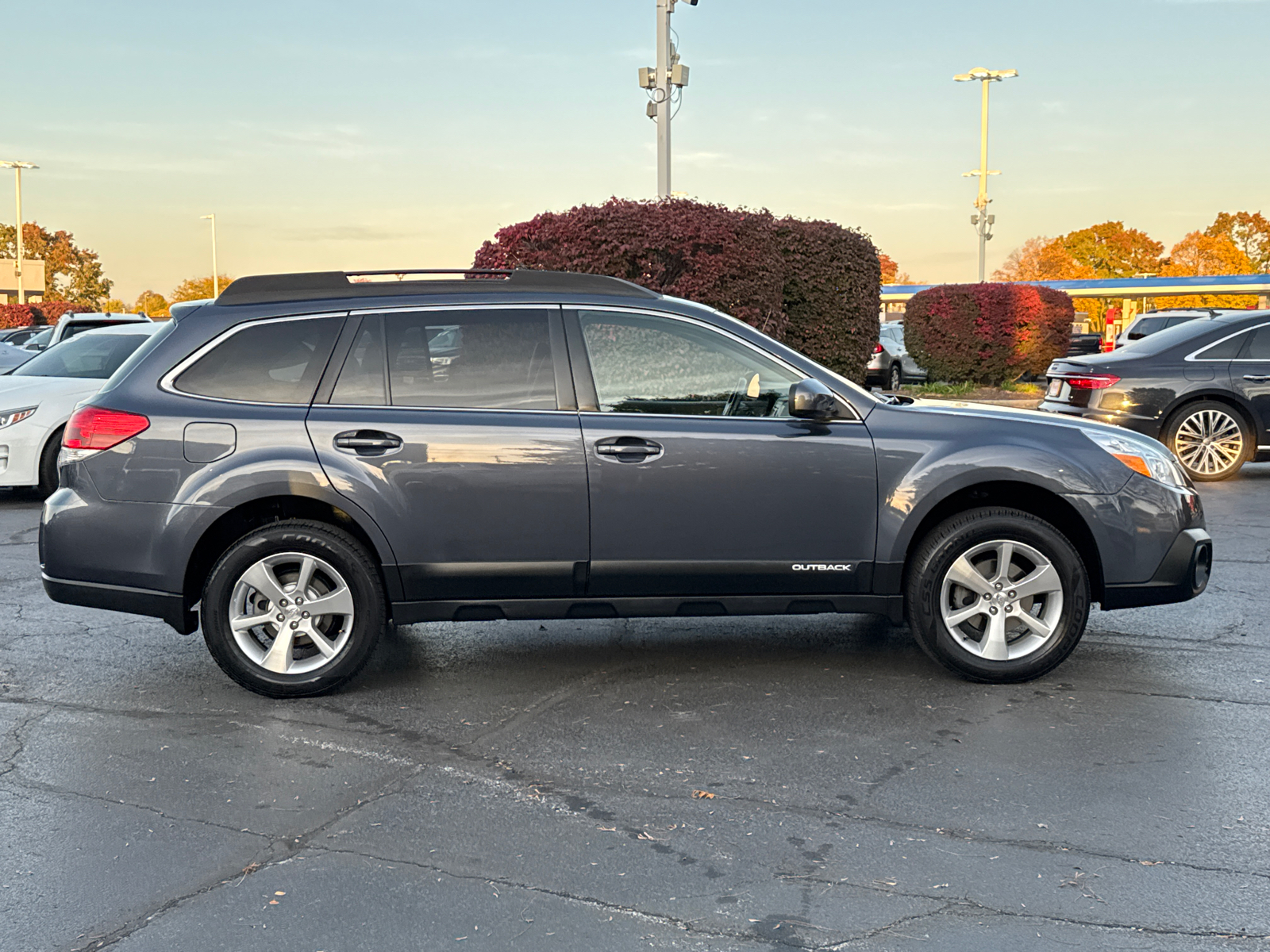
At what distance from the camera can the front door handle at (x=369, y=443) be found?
5.55 m

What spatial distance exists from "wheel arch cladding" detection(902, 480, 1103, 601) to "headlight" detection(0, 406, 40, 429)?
894cm

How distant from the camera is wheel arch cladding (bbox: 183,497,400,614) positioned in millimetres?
5629

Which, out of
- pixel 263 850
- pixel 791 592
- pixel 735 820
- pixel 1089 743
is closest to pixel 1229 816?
pixel 1089 743

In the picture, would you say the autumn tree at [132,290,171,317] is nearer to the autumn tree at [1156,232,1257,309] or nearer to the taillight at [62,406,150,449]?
the autumn tree at [1156,232,1257,309]

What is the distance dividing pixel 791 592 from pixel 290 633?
7.09 ft

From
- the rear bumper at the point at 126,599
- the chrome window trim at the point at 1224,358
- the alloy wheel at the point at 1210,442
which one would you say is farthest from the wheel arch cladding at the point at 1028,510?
the chrome window trim at the point at 1224,358

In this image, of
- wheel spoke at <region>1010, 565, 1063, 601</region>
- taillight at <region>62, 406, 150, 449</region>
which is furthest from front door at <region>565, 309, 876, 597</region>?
taillight at <region>62, 406, 150, 449</region>

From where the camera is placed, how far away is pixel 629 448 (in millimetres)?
5590

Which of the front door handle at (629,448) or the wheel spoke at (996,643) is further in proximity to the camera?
the wheel spoke at (996,643)

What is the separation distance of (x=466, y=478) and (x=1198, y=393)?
30.2 feet

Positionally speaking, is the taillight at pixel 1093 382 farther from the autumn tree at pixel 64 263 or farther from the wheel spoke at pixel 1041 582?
the autumn tree at pixel 64 263

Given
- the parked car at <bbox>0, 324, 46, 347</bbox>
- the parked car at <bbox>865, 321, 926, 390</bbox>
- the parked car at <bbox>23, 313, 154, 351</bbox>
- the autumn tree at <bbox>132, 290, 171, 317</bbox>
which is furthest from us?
the autumn tree at <bbox>132, 290, 171, 317</bbox>

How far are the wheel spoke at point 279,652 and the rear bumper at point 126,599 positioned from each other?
1.31 ft

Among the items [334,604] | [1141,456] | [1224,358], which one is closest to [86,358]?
[334,604]
